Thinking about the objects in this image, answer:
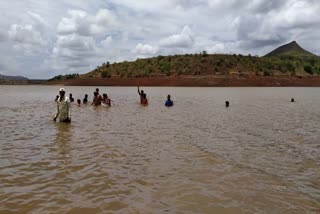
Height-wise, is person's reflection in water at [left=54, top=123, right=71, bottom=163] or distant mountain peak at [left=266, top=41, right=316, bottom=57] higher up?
distant mountain peak at [left=266, top=41, right=316, bottom=57]

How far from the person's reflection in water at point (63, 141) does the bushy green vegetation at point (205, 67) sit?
66234 mm

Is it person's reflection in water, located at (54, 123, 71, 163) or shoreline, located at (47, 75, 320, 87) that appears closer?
person's reflection in water, located at (54, 123, 71, 163)

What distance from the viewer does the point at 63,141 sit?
457 inches

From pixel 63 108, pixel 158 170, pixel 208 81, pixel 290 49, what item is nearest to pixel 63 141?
pixel 63 108

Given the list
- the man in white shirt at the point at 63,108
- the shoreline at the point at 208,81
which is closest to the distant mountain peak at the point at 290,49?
the shoreline at the point at 208,81

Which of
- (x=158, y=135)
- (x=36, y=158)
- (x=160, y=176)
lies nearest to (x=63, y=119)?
(x=158, y=135)

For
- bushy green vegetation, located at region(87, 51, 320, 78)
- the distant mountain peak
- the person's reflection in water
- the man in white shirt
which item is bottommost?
the person's reflection in water

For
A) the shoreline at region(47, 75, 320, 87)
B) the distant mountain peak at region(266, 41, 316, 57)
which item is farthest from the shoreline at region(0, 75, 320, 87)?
the distant mountain peak at region(266, 41, 316, 57)

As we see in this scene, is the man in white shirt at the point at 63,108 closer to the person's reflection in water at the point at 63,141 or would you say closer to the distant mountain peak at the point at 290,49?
the person's reflection in water at the point at 63,141

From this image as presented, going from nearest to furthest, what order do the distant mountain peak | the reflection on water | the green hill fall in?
1. the reflection on water
2. the green hill
3. the distant mountain peak

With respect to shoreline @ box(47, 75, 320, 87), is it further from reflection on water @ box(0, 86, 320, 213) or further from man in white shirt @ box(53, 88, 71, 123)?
reflection on water @ box(0, 86, 320, 213)

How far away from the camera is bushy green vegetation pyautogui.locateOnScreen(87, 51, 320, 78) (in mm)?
81625

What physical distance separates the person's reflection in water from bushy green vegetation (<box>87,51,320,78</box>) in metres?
66.2

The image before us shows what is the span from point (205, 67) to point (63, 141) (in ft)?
238
